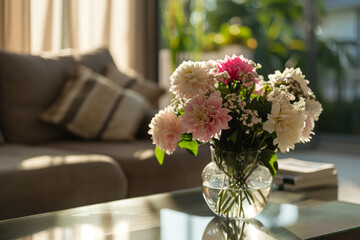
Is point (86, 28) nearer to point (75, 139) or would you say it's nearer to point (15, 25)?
point (15, 25)

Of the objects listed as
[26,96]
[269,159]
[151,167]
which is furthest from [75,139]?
[269,159]

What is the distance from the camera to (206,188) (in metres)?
1.33

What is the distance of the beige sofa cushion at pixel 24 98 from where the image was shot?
2.65 m

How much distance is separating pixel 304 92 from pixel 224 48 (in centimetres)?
459

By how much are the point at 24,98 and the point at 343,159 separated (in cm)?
315

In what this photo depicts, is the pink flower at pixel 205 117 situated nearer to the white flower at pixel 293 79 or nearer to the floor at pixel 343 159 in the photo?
the white flower at pixel 293 79

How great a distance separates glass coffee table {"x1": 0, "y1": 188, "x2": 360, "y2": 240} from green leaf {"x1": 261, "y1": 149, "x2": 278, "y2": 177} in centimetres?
15

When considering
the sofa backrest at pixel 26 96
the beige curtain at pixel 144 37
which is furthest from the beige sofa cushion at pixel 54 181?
the beige curtain at pixel 144 37

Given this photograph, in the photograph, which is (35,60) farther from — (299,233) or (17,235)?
→ (299,233)

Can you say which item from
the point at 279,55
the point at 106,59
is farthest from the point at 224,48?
the point at 106,59

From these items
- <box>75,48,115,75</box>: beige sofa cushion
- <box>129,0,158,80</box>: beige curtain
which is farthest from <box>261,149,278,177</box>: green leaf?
<box>129,0,158,80</box>: beige curtain

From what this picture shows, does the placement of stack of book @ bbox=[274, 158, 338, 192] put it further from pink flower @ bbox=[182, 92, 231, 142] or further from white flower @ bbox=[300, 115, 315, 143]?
pink flower @ bbox=[182, 92, 231, 142]

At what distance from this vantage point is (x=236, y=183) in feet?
4.17

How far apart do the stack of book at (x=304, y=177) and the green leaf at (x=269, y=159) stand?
17.8 inches
